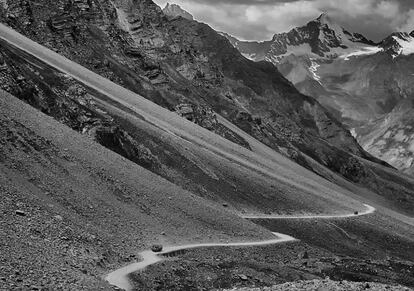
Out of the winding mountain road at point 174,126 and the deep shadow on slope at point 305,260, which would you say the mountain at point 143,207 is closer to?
the deep shadow on slope at point 305,260

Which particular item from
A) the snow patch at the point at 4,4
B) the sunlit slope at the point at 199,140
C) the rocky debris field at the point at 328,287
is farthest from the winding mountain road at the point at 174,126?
the rocky debris field at the point at 328,287

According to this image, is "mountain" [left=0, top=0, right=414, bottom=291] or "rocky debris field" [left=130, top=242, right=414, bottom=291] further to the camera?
"rocky debris field" [left=130, top=242, right=414, bottom=291]

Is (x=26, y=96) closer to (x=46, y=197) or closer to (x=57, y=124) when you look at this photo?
(x=57, y=124)

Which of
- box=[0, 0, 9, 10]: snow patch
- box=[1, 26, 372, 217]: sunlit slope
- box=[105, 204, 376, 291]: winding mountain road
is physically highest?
box=[0, 0, 9, 10]: snow patch

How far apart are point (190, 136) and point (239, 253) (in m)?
60.8

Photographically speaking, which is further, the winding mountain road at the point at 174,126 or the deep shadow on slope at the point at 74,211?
the winding mountain road at the point at 174,126

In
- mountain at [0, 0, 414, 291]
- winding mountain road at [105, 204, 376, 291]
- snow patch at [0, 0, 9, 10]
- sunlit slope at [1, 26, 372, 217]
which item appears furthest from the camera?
snow patch at [0, 0, 9, 10]

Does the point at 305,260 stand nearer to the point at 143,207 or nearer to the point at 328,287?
the point at 143,207

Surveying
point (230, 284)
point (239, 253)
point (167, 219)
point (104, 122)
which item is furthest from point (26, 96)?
point (230, 284)

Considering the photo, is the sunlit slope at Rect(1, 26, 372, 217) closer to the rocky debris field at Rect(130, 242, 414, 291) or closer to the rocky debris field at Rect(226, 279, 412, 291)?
the rocky debris field at Rect(130, 242, 414, 291)

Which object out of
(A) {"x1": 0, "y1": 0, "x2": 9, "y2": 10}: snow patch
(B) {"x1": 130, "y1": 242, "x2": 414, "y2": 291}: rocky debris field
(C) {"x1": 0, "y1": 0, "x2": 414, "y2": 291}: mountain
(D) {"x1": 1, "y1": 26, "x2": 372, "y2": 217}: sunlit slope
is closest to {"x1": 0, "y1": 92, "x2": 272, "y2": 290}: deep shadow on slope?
(C) {"x1": 0, "y1": 0, "x2": 414, "y2": 291}: mountain

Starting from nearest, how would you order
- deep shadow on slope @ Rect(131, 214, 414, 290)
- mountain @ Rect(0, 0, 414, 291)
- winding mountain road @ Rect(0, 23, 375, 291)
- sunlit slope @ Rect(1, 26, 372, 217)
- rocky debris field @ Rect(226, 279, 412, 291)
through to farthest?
1. rocky debris field @ Rect(226, 279, 412, 291)
2. mountain @ Rect(0, 0, 414, 291)
3. deep shadow on slope @ Rect(131, 214, 414, 290)
4. sunlit slope @ Rect(1, 26, 372, 217)
5. winding mountain road @ Rect(0, 23, 375, 291)

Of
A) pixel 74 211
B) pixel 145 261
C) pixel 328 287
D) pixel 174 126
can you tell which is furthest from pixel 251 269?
pixel 174 126

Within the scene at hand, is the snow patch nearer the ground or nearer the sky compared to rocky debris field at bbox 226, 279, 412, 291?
nearer the sky
